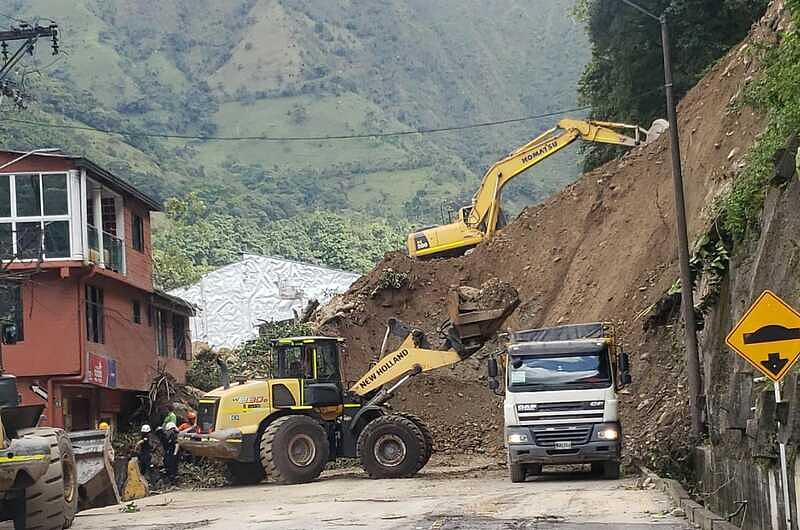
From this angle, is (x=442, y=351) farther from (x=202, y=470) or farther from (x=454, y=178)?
(x=454, y=178)

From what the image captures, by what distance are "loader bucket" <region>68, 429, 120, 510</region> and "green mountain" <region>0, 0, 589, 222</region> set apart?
83.3 metres

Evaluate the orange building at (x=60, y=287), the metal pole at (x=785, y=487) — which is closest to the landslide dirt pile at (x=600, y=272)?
the orange building at (x=60, y=287)

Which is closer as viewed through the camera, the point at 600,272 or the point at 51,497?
the point at 51,497

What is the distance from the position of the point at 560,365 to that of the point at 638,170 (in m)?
16.3

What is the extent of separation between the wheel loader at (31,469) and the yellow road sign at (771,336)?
30.8 ft

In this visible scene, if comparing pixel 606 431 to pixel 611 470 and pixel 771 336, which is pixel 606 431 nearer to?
pixel 611 470

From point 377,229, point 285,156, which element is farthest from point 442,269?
point 285,156

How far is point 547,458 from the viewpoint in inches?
930

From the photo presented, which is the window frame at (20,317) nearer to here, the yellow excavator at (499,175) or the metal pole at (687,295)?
the yellow excavator at (499,175)

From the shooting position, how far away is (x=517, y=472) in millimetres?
24234

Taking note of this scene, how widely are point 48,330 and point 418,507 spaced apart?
18.0 metres

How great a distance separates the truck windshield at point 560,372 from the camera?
24031 millimetres

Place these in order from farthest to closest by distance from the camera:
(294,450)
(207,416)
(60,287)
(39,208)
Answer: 1. (39,208)
2. (60,287)
3. (207,416)
4. (294,450)

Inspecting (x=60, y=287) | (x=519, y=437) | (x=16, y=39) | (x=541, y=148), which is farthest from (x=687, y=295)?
(x=541, y=148)
